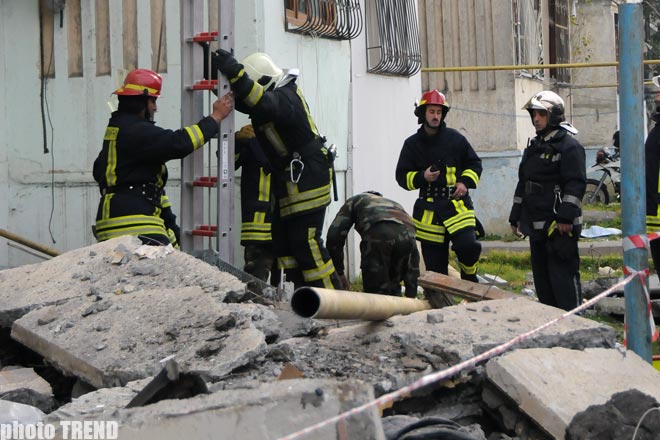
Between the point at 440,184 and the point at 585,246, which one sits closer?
the point at 440,184

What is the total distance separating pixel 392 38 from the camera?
11.0m

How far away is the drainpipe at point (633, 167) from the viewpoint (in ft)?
16.3

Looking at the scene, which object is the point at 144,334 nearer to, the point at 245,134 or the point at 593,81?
the point at 245,134

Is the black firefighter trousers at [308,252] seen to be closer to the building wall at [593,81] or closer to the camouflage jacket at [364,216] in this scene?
the camouflage jacket at [364,216]

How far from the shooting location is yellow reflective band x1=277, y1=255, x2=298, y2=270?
7.48 metres

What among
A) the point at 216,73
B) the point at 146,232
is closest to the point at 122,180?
the point at 146,232

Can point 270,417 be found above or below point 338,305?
below

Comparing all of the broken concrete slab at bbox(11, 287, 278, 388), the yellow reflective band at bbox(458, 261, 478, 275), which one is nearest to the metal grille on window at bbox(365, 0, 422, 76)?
the yellow reflective band at bbox(458, 261, 478, 275)

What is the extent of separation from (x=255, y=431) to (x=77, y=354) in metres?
1.79

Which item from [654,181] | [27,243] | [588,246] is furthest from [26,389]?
[588,246]

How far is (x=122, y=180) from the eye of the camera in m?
6.73

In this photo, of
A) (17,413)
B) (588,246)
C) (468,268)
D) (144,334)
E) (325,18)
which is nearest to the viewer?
(17,413)

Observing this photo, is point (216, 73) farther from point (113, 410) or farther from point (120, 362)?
point (113, 410)

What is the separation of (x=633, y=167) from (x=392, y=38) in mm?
6278
